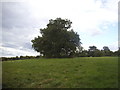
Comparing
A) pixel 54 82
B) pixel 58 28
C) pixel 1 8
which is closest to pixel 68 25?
pixel 58 28

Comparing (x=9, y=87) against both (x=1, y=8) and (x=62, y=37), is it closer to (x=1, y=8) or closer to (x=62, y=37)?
(x=1, y=8)

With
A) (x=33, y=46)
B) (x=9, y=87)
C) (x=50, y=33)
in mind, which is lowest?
(x=9, y=87)

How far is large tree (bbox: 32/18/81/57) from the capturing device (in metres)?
42.9

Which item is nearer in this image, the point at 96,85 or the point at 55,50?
the point at 96,85

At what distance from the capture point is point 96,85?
9.38m

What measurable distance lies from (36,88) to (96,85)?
11.9 feet

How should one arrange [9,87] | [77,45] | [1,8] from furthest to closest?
[77,45], [1,8], [9,87]

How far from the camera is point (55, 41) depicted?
1695 inches

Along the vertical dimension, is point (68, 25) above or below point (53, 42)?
above

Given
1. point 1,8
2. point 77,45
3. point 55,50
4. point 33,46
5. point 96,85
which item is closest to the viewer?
point 96,85

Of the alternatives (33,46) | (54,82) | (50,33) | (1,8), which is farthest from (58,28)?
(54,82)

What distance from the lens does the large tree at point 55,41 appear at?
42.9m

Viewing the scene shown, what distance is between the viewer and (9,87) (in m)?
10.5

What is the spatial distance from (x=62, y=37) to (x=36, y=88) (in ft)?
110
